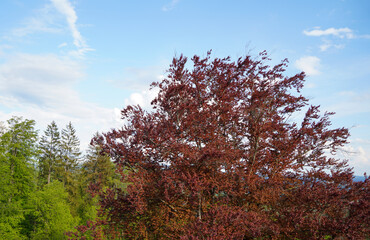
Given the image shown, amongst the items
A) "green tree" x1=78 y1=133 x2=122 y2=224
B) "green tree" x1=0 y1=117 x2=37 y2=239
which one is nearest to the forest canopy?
"green tree" x1=0 y1=117 x2=37 y2=239

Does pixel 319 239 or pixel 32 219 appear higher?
pixel 319 239

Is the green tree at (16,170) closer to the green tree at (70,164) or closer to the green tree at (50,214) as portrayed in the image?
the green tree at (50,214)

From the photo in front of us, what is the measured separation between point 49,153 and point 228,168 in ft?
114

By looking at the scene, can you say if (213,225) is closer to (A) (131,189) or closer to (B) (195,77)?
(A) (131,189)

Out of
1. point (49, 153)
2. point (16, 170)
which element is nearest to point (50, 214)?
point (16, 170)

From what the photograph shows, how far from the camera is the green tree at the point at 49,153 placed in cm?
3362

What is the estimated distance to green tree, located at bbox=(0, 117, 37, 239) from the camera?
20031 millimetres

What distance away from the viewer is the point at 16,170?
21875mm

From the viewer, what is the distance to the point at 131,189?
6.28 meters

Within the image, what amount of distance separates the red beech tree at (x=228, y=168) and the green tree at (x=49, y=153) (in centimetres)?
3094

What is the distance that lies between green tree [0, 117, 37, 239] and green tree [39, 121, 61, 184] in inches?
418

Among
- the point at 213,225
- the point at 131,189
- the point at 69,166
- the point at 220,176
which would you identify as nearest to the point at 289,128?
the point at 220,176

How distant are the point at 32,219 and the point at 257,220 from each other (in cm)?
2892

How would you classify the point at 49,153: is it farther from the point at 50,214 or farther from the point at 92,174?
the point at 50,214
